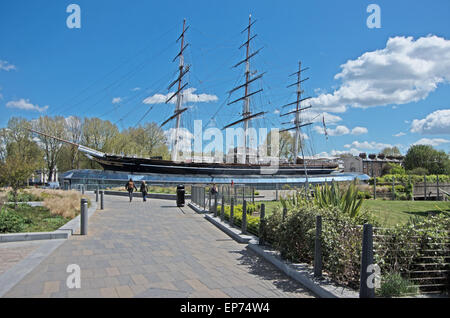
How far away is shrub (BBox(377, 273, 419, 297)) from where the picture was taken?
4043 mm

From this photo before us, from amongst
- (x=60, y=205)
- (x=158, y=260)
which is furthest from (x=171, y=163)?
(x=158, y=260)

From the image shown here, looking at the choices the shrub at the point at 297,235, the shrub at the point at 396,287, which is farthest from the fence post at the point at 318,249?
the shrub at the point at 396,287

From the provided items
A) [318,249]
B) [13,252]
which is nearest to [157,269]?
[318,249]

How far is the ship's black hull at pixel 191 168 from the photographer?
4478 cm

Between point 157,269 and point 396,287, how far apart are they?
374 cm

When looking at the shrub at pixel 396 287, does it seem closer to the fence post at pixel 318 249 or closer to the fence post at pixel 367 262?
the fence post at pixel 367 262

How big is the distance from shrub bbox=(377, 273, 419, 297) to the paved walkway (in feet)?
3.29

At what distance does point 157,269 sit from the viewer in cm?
568

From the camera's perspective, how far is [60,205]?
12680mm

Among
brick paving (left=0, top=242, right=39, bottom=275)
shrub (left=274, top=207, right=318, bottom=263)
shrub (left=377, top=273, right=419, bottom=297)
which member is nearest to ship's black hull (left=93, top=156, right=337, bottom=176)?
brick paving (left=0, top=242, right=39, bottom=275)

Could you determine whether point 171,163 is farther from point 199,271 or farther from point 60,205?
point 199,271
